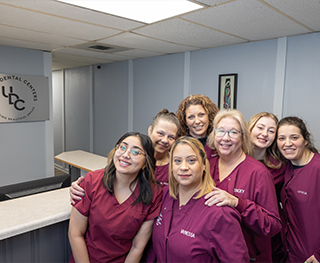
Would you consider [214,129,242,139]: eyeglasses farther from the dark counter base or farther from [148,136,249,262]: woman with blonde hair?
the dark counter base

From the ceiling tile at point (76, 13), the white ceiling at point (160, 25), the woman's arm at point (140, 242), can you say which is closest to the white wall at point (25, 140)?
the white ceiling at point (160, 25)

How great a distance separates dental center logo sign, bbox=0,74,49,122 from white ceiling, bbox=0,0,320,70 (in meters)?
0.59

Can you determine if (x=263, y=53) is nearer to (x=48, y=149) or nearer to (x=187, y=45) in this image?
(x=187, y=45)

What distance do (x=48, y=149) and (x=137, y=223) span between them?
12.6ft

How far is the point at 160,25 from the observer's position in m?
2.76

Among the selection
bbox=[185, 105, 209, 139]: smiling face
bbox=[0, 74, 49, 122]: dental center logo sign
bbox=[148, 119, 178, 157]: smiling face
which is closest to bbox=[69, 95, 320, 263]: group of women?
bbox=[148, 119, 178, 157]: smiling face

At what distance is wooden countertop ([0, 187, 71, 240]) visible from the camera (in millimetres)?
1385

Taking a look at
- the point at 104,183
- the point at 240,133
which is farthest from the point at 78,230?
the point at 240,133

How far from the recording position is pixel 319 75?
3.08m

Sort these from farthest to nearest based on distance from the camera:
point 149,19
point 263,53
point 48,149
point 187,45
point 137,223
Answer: point 48,149 → point 187,45 → point 263,53 → point 149,19 → point 137,223

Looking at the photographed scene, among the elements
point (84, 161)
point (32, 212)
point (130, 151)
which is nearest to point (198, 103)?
point (130, 151)

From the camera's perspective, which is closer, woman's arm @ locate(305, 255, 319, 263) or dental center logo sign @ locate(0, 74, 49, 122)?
woman's arm @ locate(305, 255, 319, 263)

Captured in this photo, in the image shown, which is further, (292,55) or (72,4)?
(292,55)

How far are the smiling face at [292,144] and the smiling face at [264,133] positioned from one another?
69 mm
